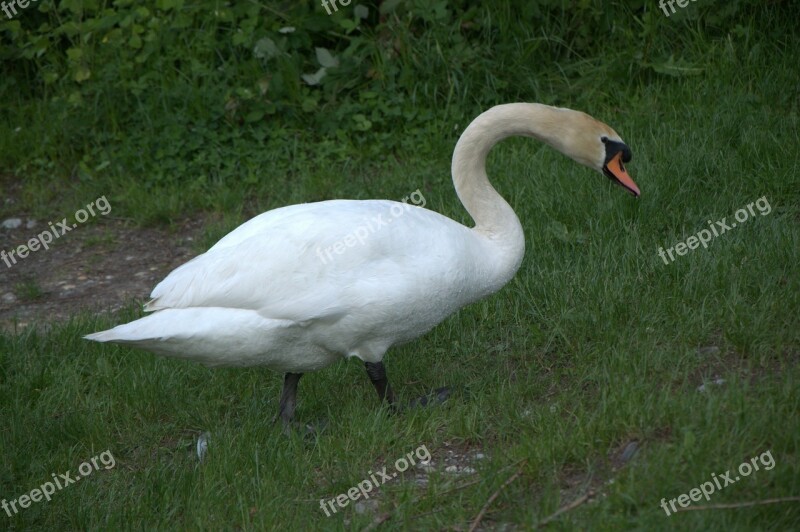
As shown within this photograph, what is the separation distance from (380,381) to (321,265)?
699 millimetres

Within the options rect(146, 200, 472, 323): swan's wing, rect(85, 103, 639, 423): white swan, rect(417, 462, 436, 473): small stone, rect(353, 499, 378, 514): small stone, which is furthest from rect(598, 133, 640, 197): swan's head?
rect(353, 499, 378, 514): small stone

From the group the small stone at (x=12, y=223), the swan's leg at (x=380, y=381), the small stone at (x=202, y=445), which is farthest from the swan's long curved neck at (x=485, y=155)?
the small stone at (x=12, y=223)

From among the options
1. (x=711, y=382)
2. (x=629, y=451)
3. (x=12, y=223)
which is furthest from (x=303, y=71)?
(x=629, y=451)

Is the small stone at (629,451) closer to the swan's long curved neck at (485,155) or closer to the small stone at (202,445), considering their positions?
the swan's long curved neck at (485,155)

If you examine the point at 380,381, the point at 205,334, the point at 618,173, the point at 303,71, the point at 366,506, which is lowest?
the point at 366,506

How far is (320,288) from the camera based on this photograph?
14.7 feet

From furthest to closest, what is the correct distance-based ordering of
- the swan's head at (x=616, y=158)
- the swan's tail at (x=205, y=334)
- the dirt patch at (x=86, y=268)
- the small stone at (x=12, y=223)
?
the small stone at (x=12, y=223), the dirt patch at (x=86, y=268), the swan's head at (x=616, y=158), the swan's tail at (x=205, y=334)

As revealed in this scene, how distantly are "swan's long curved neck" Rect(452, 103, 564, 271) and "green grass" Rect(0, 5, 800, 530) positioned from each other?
634 mm

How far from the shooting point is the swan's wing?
4.48 metres

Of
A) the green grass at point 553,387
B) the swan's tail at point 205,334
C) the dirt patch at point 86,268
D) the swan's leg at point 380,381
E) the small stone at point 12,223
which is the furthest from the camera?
the small stone at point 12,223

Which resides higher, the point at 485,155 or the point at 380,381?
the point at 485,155

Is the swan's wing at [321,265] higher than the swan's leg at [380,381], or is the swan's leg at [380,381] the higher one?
the swan's wing at [321,265]

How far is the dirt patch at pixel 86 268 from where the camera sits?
673 cm

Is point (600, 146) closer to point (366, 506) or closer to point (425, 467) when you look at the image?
point (425, 467)
